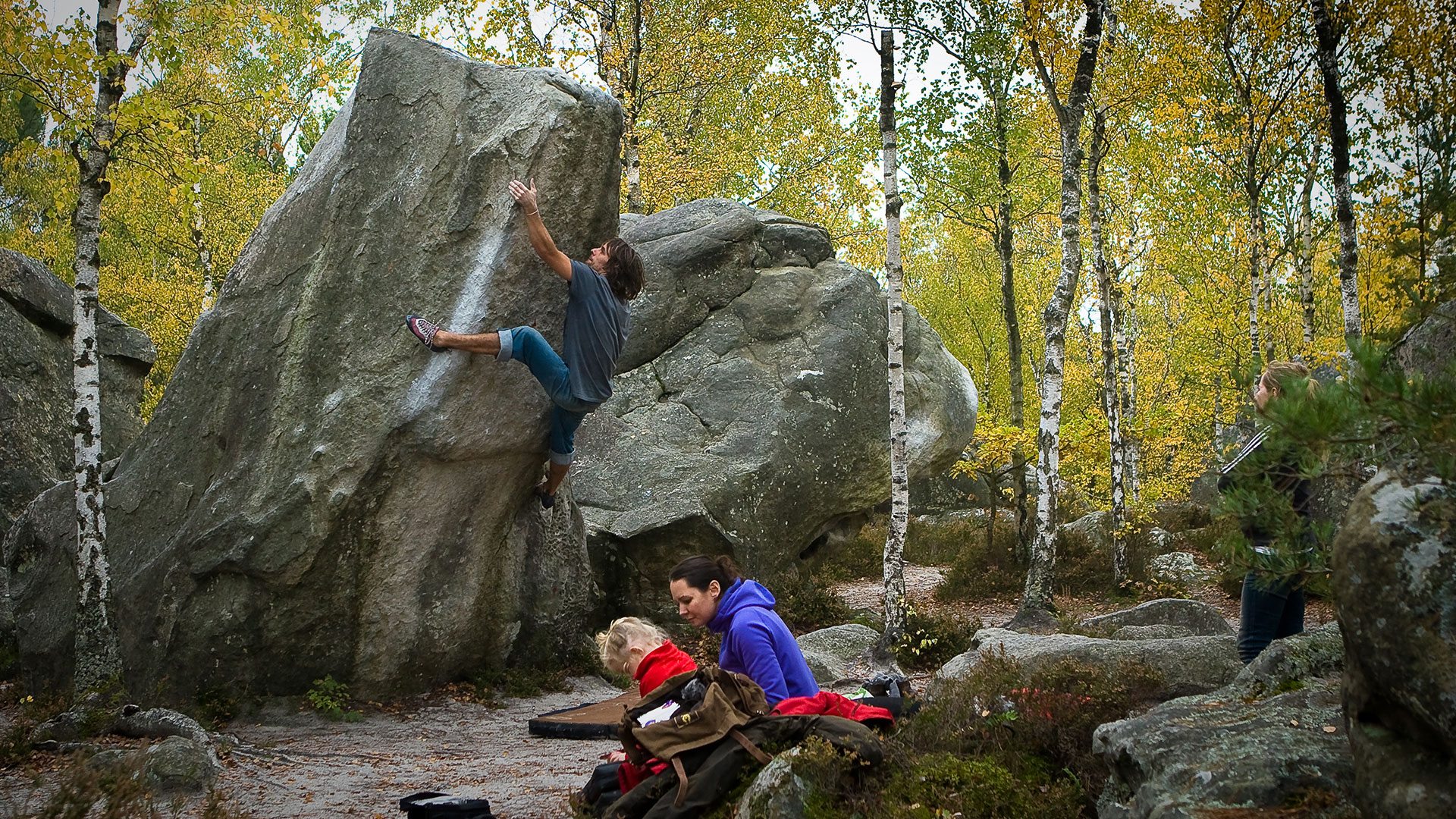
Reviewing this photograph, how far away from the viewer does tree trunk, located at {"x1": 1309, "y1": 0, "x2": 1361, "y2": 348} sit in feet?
34.8

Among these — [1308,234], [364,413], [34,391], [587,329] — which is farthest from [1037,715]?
[1308,234]

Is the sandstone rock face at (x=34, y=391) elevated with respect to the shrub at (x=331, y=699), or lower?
elevated

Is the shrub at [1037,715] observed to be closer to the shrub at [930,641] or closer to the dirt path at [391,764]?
the dirt path at [391,764]

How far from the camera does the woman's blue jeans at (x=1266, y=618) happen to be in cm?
595

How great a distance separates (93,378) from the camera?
29.2 feet

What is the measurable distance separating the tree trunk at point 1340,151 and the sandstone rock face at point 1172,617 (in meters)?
3.15

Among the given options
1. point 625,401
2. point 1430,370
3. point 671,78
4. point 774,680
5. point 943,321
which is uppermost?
point 671,78

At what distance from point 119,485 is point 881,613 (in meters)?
8.52

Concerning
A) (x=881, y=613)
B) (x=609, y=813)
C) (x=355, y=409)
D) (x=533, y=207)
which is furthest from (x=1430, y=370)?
(x=881, y=613)

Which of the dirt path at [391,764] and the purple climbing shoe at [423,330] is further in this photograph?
the purple climbing shoe at [423,330]

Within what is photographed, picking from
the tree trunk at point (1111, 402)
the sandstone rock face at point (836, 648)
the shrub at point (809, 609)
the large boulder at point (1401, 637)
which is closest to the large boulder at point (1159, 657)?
the large boulder at point (1401, 637)

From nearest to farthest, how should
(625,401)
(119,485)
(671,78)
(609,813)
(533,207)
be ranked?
1. (609,813)
2. (533,207)
3. (119,485)
4. (625,401)
5. (671,78)

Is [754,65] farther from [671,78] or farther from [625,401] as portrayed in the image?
[625,401]

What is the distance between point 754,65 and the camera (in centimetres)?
2533
